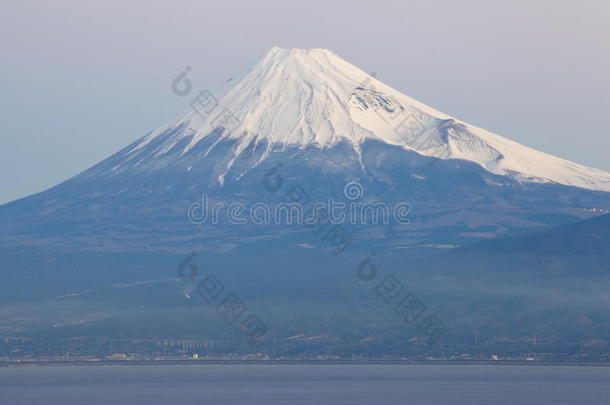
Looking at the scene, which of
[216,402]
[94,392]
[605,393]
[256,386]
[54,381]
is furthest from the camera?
[54,381]

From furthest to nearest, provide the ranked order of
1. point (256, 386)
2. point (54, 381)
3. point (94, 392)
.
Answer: point (54, 381) → point (256, 386) → point (94, 392)

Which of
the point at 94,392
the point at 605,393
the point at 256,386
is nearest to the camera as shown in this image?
the point at 605,393

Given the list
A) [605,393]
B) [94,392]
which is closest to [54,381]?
[94,392]

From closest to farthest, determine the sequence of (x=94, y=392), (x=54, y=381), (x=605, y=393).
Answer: (x=605, y=393)
(x=94, y=392)
(x=54, y=381)

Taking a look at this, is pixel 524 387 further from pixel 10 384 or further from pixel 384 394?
pixel 10 384

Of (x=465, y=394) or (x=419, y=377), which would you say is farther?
(x=419, y=377)

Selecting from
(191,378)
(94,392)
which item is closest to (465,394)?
(94,392)

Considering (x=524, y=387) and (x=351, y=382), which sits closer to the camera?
(x=524, y=387)

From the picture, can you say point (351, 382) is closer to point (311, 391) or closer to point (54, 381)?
point (311, 391)

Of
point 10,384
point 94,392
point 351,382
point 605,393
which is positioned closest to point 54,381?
point 10,384
